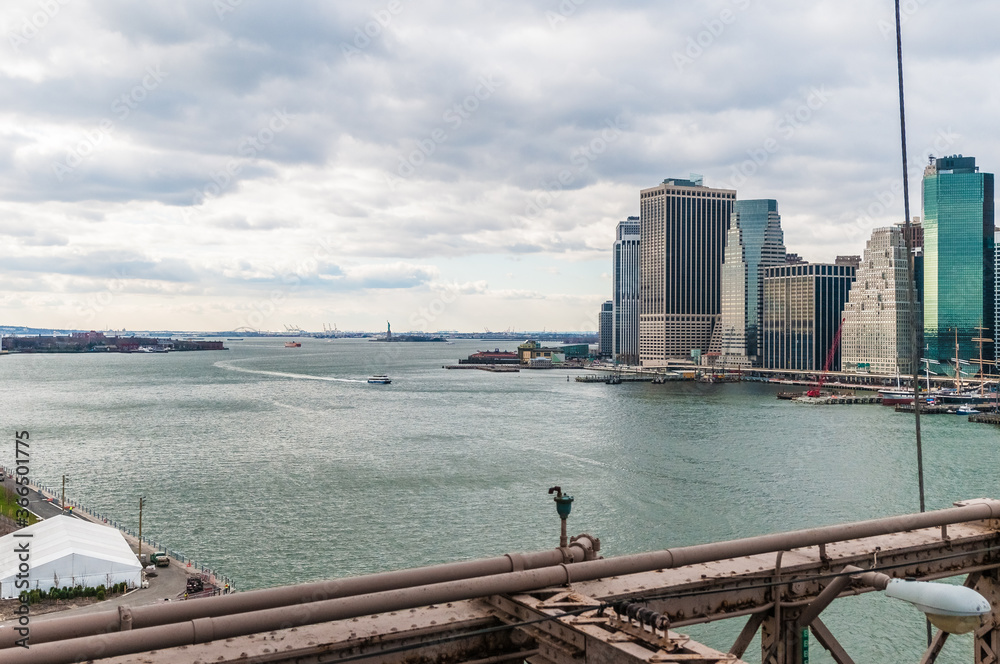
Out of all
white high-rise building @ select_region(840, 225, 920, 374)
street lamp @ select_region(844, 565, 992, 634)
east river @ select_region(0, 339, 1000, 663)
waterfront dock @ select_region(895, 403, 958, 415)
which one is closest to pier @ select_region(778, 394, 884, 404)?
waterfront dock @ select_region(895, 403, 958, 415)

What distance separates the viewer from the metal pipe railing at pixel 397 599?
13.5ft

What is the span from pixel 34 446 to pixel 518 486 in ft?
132

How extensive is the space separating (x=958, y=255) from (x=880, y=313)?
22.3 meters

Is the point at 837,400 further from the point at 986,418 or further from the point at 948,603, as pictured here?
the point at 948,603

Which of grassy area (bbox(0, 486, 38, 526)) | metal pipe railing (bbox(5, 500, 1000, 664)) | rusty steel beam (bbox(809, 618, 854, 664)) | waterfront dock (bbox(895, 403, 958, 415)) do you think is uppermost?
metal pipe railing (bbox(5, 500, 1000, 664))

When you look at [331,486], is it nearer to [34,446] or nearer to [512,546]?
[512,546]

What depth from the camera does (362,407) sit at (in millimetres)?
94500

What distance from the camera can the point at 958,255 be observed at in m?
171

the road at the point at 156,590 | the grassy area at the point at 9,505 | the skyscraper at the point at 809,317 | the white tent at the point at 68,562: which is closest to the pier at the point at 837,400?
the skyscraper at the point at 809,317

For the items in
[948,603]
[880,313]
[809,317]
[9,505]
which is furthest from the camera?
[809,317]

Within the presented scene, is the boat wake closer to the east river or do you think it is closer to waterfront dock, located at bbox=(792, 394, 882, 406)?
the east river

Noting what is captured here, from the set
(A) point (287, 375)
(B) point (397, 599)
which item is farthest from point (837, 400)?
(B) point (397, 599)

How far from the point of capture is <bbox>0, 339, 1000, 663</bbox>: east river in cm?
3191

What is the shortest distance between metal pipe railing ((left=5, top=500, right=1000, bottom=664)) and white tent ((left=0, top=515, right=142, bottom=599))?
2323 centimetres
